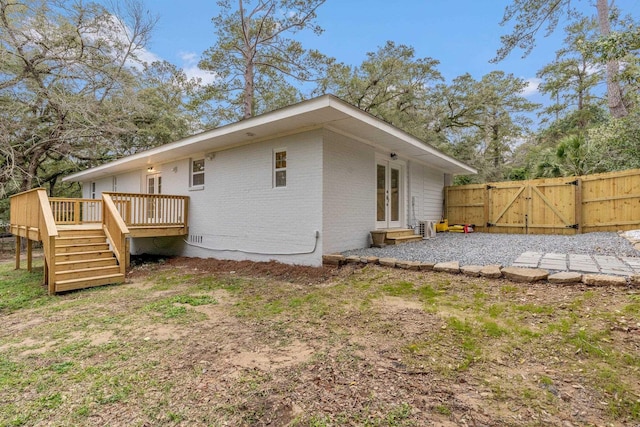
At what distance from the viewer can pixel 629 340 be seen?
2498mm

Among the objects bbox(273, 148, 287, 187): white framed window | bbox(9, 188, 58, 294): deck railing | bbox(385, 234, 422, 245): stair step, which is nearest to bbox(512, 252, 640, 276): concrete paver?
bbox(385, 234, 422, 245): stair step

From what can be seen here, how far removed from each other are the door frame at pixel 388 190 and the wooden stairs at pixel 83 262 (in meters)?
6.05

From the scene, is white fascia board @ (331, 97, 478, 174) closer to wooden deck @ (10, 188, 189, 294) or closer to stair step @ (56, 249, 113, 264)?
wooden deck @ (10, 188, 189, 294)

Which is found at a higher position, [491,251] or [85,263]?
[491,251]

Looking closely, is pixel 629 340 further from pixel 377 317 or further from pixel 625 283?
pixel 377 317

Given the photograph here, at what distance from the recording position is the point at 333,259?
5.72 m

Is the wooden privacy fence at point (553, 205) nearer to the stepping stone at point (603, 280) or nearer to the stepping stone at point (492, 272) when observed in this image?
the stepping stone at point (603, 280)

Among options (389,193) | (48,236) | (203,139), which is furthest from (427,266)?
(48,236)

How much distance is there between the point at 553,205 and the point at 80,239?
13.2 meters

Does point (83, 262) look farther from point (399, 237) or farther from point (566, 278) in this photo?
point (566, 278)

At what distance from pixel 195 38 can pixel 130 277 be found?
1127 centimetres

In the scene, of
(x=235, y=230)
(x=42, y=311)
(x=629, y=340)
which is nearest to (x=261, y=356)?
(x=629, y=340)

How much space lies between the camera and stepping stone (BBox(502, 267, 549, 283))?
383 centimetres

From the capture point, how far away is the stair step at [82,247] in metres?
5.93
